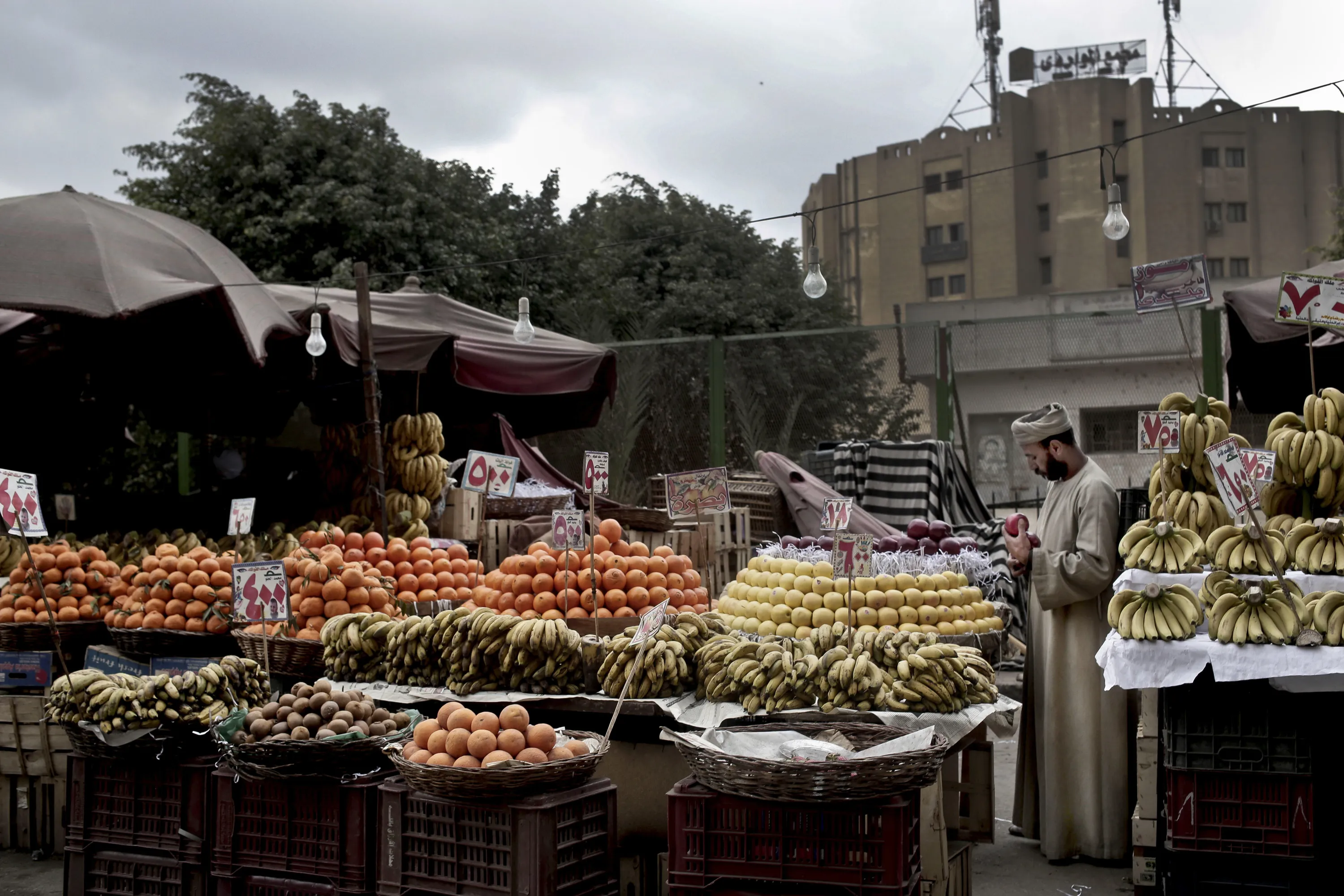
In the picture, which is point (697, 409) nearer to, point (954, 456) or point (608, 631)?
point (954, 456)

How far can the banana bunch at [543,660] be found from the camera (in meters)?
4.64

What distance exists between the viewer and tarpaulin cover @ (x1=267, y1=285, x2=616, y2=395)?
8.50 meters

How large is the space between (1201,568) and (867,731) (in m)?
1.70

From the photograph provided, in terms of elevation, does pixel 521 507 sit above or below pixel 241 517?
above

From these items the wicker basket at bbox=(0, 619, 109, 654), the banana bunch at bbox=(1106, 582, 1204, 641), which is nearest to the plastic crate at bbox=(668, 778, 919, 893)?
the banana bunch at bbox=(1106, 582, 1204, 641)

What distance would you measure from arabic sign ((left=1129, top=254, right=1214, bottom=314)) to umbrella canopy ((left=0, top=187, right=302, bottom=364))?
5.16 meters

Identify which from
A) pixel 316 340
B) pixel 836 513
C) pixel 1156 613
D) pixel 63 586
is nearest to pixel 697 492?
pixel 836 513

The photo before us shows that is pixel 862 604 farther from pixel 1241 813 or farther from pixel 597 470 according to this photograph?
pixel 1241 813

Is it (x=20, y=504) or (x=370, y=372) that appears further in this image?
(x=370, y=372)

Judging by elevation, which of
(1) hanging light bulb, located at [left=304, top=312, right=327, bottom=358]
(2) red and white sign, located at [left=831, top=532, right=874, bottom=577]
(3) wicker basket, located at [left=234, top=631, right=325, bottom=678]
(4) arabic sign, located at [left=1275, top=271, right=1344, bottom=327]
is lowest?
(3) wicker basket, located at [left=234, top=631, right=325, bottom=678]

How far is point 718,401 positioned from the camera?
44.3 feet

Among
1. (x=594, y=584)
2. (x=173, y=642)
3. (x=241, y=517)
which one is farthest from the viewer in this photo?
(x=241, y=517)

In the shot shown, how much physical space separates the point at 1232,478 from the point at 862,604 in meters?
1.76

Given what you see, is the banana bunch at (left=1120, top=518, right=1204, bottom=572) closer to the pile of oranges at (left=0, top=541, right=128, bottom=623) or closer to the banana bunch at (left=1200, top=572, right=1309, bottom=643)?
the banana bunch at (left=1200, top=572, right=1309, bottom=643)
